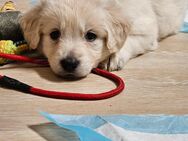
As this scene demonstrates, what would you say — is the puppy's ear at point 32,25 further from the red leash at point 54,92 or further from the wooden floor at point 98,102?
the red leash at point 54,92

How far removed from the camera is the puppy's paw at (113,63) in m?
2.25

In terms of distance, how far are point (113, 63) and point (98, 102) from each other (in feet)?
1.41

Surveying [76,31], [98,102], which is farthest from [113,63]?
[98,102]

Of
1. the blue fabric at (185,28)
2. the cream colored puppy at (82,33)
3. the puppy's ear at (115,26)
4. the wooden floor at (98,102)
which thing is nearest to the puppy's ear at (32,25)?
the cream colored puppy at (82,33)

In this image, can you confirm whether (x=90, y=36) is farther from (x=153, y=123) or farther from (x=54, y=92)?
(x=153, y=123)

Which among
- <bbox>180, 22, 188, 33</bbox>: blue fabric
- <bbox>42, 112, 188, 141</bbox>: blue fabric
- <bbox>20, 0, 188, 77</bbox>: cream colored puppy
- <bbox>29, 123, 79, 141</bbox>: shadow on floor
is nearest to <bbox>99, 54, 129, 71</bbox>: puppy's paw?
<bbox>20, 0, 188, 77</bbox>: cream colored puppy

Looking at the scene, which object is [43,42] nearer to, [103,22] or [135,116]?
[103,22]

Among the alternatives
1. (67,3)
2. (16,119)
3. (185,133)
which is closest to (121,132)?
(185,133)

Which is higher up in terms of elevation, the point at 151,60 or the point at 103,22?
the point at 103,22

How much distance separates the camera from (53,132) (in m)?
1.59

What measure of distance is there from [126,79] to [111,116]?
1.57 feet

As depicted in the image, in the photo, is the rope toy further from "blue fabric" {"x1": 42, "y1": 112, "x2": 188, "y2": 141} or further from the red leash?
"blue fabric" {"x1": 42, "y1": 112, "x2": 188, "y2": 141}

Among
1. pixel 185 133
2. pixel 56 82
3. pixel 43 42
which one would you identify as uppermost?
pixel 43 42

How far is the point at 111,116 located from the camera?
1.72 metres
